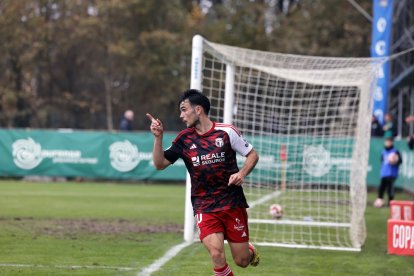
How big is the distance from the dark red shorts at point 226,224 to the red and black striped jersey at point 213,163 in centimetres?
5

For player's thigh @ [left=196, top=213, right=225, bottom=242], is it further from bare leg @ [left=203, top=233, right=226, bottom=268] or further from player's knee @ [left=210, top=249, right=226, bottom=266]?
player's knee @ [left=210, top=249, right=226, bottom=266]

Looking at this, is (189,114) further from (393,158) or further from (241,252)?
(393,158)

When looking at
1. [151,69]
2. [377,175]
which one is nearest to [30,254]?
[377,175]

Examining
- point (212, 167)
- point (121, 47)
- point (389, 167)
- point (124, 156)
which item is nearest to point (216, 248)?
point (212, 167)

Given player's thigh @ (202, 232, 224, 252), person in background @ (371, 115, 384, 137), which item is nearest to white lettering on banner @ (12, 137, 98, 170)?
person in background @ (371, 115, 384, 137)

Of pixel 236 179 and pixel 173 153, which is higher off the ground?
pixel 173 153

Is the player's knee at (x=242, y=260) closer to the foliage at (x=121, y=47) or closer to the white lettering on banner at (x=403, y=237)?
the white lettering on banner at (x=403, y=237)

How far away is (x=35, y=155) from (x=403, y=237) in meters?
18.3

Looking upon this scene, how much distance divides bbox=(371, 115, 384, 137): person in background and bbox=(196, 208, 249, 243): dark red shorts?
1487 cm

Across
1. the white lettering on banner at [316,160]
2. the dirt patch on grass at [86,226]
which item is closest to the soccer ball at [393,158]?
the white lettering on banner at [316,160]

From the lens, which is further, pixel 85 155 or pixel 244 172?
pixel 85 155

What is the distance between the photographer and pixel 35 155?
27.0 m

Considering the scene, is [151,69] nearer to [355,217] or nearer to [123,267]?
[355,217]

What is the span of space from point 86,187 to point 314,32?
60.0 feet
